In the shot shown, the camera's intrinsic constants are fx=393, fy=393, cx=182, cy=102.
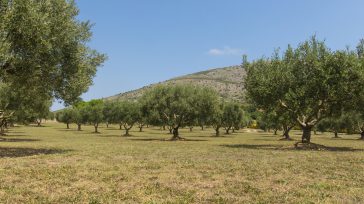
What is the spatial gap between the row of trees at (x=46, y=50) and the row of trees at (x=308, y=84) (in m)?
22.1

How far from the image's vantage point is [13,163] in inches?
1055

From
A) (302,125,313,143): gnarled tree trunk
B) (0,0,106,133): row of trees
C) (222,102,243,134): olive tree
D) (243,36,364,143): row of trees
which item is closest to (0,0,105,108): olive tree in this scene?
(0,0,106,133): row of trees

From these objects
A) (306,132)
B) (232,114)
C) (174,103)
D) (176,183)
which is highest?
(174,103)

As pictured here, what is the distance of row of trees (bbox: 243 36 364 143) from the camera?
45.6 metres

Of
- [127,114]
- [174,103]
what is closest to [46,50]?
[174,103]

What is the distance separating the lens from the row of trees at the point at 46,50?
97.0ft

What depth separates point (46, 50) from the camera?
3141cm

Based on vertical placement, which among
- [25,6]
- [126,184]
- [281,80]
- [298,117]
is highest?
[25,6]

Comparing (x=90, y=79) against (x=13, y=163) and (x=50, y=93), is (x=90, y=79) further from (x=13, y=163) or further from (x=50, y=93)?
(x=13, y=163)

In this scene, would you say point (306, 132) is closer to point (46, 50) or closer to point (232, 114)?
point (46, 50)

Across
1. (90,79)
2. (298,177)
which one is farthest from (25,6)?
(298,177)

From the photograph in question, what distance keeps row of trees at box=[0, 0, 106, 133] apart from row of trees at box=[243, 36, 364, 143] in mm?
22115

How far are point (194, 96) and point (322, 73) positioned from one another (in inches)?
1318

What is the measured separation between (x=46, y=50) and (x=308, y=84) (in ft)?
101
